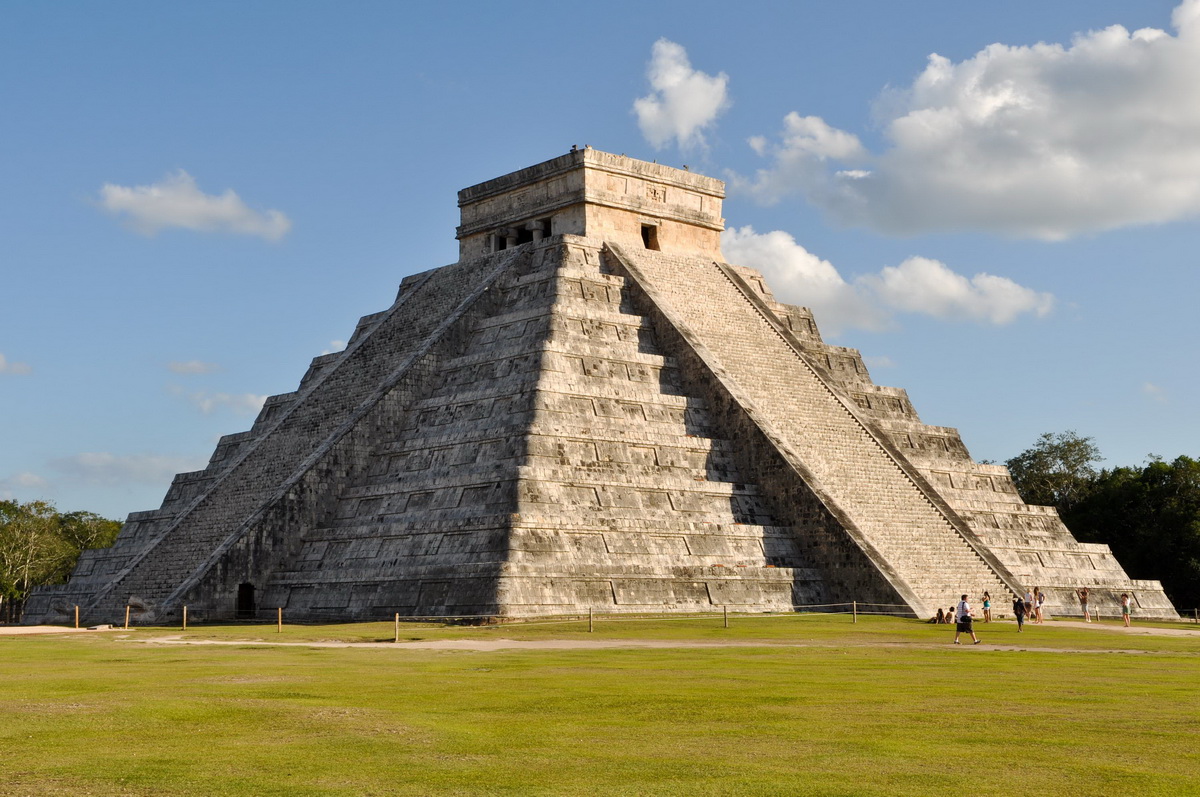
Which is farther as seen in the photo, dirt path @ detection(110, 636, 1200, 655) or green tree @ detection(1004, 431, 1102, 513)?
green tree @ detection(1004, 431, 1102, 513)

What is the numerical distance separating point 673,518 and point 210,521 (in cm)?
1231

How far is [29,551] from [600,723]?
54.9 m

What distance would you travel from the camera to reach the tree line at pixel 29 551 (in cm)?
5972

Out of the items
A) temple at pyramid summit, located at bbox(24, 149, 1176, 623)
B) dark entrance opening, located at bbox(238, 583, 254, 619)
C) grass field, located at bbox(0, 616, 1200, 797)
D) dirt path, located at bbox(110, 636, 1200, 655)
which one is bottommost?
grass field, located at bbox(0, 616, 1200, 797)

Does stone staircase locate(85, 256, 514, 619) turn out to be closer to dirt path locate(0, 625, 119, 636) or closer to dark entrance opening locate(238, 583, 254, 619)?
dark entrance opening locate(238, 583, 254, 619)

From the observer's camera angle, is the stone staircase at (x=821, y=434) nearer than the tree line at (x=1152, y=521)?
Yes

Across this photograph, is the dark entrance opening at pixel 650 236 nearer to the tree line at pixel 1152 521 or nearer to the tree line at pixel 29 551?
the tree line at pixel 1152 521

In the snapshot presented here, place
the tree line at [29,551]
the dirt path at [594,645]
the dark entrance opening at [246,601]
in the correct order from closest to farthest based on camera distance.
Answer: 1. the dirt path at [594,645]
2. the dark entrance opening at [246,601]
3. the tree line at [29,551]

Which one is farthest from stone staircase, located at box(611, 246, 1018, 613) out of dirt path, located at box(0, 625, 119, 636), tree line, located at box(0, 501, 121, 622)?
tree line, located at box(0, 501, 121, 622)

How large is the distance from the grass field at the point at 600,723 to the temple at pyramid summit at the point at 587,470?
974 centimetres

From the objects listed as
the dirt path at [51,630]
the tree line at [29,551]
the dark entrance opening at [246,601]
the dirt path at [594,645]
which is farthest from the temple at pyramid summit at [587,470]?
the tree line at [29,551]

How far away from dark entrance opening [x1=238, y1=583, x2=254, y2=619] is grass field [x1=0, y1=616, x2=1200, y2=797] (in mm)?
11684

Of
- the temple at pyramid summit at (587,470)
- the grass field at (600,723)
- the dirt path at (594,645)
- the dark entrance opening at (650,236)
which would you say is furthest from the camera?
the dark entrance opening at (650,236)

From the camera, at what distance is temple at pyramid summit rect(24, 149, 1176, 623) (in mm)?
30312
